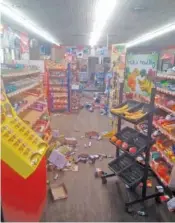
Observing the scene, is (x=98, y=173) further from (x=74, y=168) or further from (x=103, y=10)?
(x=103, y=10)

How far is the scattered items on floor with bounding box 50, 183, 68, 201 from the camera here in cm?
332

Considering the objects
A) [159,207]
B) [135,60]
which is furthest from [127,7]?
[159,207]

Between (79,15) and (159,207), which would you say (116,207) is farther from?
(79,15)

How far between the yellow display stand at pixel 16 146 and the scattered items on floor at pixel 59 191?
127 centimetres

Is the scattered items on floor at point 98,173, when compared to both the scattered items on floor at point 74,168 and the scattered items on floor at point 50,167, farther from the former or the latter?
the scattered items on floor at point 50,167

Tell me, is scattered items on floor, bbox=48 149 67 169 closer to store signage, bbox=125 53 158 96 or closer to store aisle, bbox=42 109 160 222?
store aisle, bbox=42 109 160 222

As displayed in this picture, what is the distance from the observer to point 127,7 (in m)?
7.11

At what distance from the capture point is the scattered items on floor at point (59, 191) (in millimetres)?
3324

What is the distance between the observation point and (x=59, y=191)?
3.47 metres

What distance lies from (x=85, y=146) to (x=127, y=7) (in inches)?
192

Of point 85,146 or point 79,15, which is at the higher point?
point 79,15

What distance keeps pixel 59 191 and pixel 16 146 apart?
1.68 m

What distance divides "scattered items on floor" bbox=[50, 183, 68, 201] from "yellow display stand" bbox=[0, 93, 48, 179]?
1.27 m

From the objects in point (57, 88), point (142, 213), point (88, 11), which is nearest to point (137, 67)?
point (88, 11)
